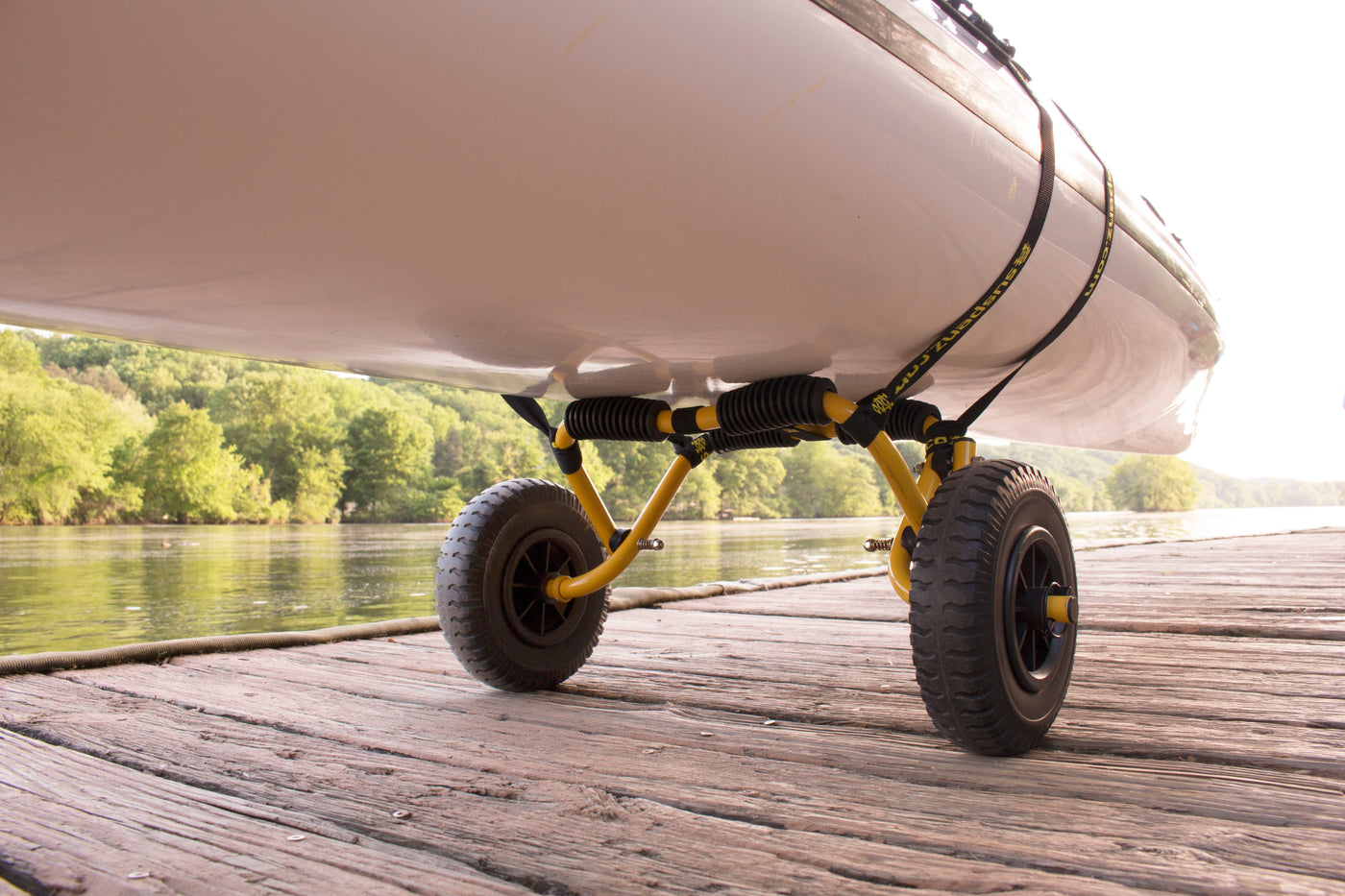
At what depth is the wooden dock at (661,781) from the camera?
76 cm

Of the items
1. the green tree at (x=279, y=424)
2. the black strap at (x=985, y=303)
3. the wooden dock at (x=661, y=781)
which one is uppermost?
the green tree at (x=279, y=424)

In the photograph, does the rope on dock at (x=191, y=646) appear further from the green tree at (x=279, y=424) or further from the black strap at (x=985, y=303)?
the green tree at (x=279, y=424)

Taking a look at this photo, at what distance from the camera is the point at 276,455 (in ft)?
117

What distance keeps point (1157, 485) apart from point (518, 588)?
197 feet

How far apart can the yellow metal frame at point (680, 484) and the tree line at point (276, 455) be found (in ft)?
70.7

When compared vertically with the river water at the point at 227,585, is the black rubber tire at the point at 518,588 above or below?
above

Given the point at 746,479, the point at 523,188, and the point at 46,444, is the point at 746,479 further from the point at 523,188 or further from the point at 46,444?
the point at 523,188

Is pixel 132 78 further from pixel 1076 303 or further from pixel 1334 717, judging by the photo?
pixel 1334 717

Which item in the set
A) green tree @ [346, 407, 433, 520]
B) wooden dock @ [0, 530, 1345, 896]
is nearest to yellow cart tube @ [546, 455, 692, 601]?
wooden dock @ [0, 530, 1345, 896]

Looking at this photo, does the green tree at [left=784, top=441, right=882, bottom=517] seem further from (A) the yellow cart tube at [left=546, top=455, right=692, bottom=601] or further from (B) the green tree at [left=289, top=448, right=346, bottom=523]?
(A) the yellow cart tube at [left=546, top=455, right=692, bottom=601]

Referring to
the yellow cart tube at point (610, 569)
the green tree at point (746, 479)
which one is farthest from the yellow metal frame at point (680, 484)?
the green tree at point (746, 479)

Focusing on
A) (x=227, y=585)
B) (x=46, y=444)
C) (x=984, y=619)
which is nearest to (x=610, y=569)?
(x=984, y=619)

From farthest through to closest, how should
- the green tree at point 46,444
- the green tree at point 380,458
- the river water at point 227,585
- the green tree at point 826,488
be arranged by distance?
the green tree at point 826,488, the green tree at point 380,458, the green tree at point 46,444, the river water at point 227,585

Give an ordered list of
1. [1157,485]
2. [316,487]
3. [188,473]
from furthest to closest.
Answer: [1157,485] < [316,487] < [188,473]
